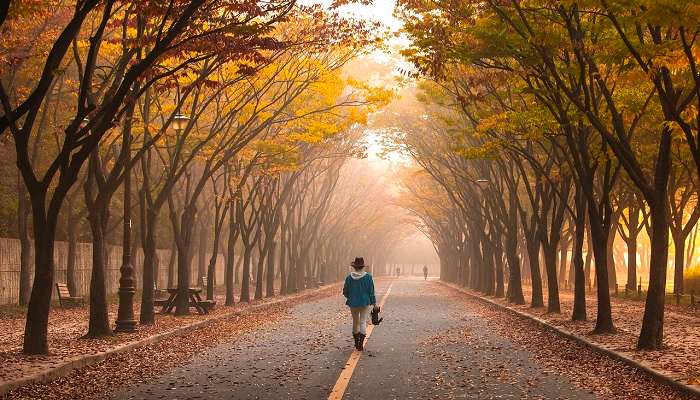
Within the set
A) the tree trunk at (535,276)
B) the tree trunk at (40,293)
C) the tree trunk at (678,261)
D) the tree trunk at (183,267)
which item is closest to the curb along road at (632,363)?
the tree trunk at (535,276)

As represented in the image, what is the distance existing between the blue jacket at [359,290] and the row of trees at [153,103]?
→ 13.9ft

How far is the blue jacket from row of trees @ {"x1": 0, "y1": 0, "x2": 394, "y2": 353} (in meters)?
4.24

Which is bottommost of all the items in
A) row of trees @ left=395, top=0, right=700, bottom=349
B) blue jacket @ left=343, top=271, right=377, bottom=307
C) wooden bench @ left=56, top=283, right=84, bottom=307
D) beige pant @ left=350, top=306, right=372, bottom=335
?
wooden bench @ left=56, top=283, right=84, bottom=307

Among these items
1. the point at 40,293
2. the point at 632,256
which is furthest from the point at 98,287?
the point at 632,256

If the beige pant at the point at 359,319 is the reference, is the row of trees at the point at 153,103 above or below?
above

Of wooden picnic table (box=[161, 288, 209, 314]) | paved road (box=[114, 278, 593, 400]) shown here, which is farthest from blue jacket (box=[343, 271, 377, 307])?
wooden picnic table (box=[161, 288, 209, 314])

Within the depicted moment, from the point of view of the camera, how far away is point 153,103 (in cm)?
2431

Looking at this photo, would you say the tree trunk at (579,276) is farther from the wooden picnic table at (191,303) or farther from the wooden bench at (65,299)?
the wooden bench at (65,299)

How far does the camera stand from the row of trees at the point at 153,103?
13.7 m

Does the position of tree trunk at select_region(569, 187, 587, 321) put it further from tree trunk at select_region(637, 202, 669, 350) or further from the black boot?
the black boot

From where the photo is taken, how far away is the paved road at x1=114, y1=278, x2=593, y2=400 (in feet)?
34.4

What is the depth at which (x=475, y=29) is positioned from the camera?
646 inches

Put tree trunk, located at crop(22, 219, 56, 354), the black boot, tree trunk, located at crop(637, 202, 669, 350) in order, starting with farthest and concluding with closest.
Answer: the black boot, tree trunk, located at crop(637, 202, 669, 350), tree trunk, located at crop(22, 219, 56, 354)

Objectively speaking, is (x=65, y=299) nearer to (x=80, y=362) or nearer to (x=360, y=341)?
(x=360, y=341)
